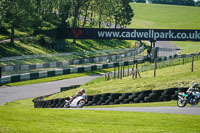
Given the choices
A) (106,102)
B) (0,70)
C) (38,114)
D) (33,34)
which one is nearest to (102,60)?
(33,34)

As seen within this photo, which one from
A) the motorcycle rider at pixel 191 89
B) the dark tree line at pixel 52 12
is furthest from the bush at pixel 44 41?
the motorcycle rider at pixel 191 89

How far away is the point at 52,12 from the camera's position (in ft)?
257

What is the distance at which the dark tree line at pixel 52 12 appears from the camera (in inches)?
1978

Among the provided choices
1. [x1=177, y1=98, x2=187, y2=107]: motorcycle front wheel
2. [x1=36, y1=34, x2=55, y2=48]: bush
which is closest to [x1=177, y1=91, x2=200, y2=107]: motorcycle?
[x1=177, y1=98, x2=187, y2=107]: motorcycle front wheel

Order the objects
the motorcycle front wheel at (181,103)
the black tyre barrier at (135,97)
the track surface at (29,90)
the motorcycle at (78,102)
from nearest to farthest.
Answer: the motorcycle front wheel at (181,103), the black tyre barrier at (135,97), the motorcycle at (78,102), the track surface at (29,90)

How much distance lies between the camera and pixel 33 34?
5803cm

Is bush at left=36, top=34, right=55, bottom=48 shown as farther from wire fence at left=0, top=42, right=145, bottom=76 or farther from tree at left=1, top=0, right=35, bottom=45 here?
wire fence at left=0, top=42, right=145, bottom=76

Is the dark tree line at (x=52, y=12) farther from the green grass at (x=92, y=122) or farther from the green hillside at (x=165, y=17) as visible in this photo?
the green grass at (x=92, y=122)

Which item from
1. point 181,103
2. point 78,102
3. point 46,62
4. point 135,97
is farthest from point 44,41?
point 181,103

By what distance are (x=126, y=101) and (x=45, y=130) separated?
8.58 m

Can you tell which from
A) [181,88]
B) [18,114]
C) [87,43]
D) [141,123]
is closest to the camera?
[141,123]

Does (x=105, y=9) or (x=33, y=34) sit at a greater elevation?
(x=105, y=9)

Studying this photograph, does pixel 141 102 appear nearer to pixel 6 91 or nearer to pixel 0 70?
pixel 6 91

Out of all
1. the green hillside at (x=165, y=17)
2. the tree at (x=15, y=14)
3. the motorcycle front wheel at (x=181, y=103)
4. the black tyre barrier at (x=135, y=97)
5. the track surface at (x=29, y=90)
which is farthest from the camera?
the green hillside at (x=165, y=17)
